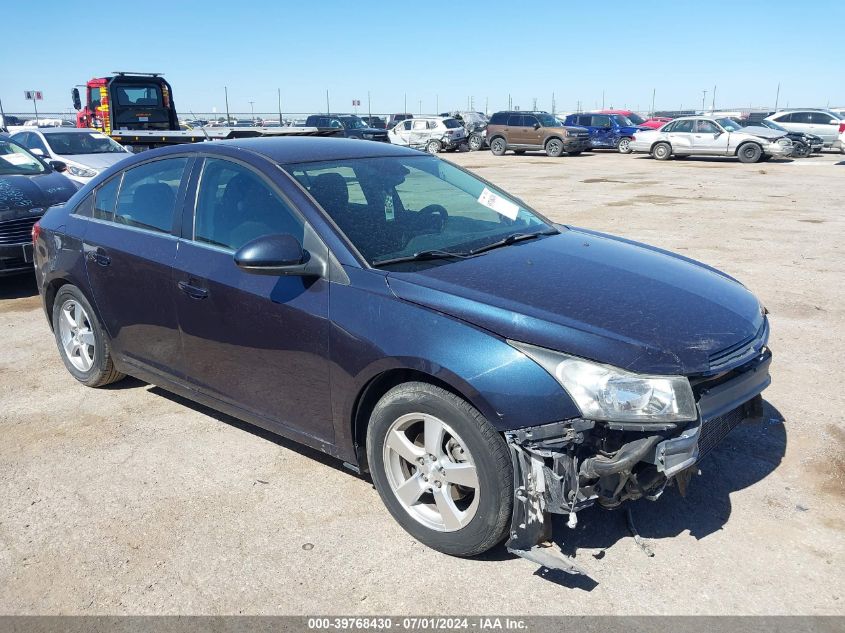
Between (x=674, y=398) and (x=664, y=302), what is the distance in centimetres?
62

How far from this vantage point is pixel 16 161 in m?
8.84

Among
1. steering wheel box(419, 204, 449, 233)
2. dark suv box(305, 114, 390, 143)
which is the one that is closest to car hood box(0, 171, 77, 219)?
steering wheel box(419, 204, 449, 233)

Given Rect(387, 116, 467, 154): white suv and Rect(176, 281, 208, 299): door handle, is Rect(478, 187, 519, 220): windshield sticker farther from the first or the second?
Rect(387, 116, 467, 154): white suv

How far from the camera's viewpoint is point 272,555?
311 centimetres

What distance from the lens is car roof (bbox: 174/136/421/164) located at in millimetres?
3846

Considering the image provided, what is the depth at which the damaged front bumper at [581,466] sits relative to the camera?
2664 mm

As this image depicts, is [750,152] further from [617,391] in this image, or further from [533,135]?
[617,391]

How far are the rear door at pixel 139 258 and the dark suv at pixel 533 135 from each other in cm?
2760

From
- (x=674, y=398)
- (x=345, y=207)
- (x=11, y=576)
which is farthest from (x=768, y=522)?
(x=11, y=576)

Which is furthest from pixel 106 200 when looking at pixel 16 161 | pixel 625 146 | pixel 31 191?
pixel 625 146

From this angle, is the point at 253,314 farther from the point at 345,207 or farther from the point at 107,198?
the point at 107,198

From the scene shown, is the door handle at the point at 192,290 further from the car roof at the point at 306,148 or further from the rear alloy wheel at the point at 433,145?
the rear alloy wheel at the point at 433,145

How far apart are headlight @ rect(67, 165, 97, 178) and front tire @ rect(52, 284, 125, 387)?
8.28 meters

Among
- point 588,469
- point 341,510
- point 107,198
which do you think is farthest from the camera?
point 107,198
